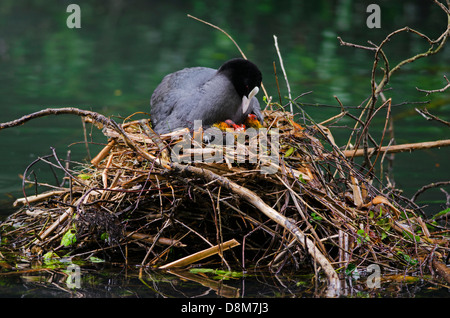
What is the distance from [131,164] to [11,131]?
4.10m

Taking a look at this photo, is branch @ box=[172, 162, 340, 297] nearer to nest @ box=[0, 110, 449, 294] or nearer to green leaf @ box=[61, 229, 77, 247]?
nest @ box=[0, 110, 449, 294]

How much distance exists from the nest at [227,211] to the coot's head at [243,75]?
404 millimetres

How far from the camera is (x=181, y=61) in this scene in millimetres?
11695

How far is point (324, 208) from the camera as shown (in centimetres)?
385

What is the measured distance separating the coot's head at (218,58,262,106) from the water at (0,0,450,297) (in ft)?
1.34

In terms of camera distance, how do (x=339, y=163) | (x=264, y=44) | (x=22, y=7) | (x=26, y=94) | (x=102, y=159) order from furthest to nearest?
(x=22, y=7)
(x=264, y=44)
(x=26, y=94)
(x=102, y=159)
(x=339, y=163)

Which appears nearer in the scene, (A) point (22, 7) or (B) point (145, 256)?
(B) point (145, 256)

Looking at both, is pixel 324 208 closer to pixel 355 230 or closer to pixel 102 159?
pixel 355 230

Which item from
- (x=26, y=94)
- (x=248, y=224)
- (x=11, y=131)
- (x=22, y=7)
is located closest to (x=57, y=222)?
(x=248, y=224)

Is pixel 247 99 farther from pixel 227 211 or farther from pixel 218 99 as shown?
pixel 227 211

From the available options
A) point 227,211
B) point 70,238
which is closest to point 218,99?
point 227,211

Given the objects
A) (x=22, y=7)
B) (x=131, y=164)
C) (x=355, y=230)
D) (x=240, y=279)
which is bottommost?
(x=240, y=279)

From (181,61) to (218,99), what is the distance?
7.72 metres

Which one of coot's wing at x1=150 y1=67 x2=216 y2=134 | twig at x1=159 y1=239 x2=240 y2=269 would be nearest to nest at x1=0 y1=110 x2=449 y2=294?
twig at x1=159 y1=239 x2=240 y2=269
